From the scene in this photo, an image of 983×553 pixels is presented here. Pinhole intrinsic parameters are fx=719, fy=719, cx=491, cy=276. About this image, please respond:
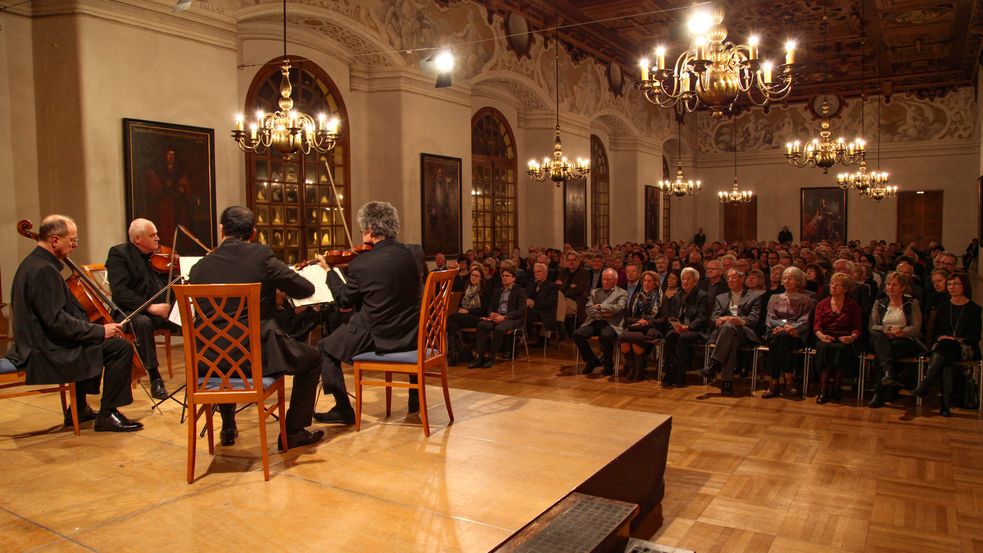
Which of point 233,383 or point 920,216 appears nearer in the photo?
point 233,383

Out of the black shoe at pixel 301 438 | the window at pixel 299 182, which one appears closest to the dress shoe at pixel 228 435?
the black shoe at pixel 301 438

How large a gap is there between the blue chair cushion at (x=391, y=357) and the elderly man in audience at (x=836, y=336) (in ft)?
12.6

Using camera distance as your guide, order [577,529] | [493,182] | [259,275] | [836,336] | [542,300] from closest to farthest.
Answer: [577,529] < [259,275] < [836,336] < [542,300] < [493,182]

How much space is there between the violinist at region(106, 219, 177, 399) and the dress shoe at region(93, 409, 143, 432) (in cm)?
89

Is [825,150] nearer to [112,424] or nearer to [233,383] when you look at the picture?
[233,383]

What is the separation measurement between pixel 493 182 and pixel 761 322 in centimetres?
820

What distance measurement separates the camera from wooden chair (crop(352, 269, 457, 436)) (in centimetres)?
405

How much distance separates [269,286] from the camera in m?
3.80

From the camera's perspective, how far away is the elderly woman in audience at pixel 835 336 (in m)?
6.14

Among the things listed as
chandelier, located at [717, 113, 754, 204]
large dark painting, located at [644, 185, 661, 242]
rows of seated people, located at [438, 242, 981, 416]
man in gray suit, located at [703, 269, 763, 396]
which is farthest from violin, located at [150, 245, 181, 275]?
chandelier, located at [717, 113, 754, 204]

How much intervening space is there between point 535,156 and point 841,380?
9537mm

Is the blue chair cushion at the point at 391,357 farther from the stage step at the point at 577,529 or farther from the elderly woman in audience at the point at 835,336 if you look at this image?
Answer: the elderly woman in audience at the point at 835,336

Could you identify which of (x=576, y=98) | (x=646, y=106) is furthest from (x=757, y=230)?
(x=576, y=98)

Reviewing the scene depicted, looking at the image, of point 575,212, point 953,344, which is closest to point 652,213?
point 575,212
